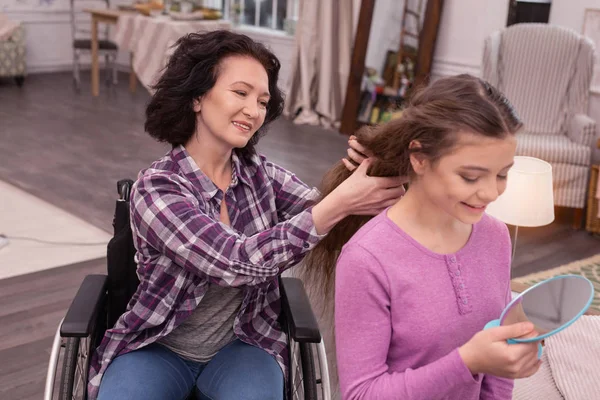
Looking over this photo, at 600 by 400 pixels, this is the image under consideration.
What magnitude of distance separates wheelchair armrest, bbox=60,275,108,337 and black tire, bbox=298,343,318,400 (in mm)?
440

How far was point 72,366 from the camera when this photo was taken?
61.2 inches

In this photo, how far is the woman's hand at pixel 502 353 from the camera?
1050mm

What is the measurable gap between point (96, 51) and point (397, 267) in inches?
264

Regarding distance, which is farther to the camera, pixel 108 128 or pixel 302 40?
pixel 302 40

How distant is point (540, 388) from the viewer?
1961 mm

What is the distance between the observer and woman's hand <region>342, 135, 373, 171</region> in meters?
1.44

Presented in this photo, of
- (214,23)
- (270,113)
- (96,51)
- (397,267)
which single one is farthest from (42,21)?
(397,267)

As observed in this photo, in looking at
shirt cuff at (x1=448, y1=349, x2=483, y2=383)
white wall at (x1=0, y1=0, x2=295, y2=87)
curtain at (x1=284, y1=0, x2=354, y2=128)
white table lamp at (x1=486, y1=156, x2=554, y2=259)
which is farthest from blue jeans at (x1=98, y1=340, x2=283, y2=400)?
white wall at (x1=0, y1=0, x2=295, y2=87)

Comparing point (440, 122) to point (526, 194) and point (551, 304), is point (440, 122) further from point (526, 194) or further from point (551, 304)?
point (526, 194)

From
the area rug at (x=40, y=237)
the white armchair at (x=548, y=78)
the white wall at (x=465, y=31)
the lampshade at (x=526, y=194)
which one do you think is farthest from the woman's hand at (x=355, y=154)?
the white wall at (x=465, y=31)

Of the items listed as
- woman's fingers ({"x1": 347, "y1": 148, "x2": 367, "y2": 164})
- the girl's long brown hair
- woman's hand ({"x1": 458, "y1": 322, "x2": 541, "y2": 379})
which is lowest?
woman's hand ({"x1": 458, "y1": 322, "x2": 541, "y2": 379})

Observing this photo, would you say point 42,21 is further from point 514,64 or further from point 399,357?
point 399,357

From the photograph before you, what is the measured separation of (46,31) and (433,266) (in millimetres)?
8041

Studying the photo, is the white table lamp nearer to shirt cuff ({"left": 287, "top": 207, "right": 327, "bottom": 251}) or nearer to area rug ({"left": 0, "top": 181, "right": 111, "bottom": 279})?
shirt cuff ({"left": 287, "top": 207, "right": 327, "bottom": 251})
